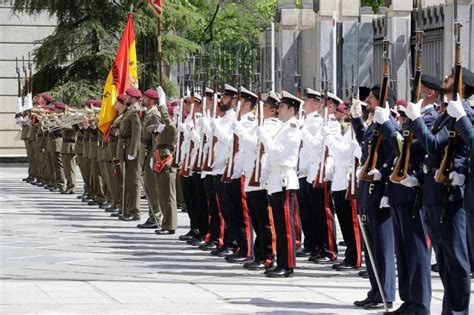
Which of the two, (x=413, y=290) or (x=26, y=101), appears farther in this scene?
(x=26, y=101)

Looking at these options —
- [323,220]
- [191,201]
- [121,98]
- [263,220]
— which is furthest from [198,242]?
[121,98]

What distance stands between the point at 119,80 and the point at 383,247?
1134cm

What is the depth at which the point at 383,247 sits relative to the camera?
426 inches

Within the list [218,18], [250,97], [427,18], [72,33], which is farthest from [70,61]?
[250,97]

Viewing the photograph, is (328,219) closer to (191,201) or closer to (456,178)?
(191,201)

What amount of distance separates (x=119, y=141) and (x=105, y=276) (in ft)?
23.0

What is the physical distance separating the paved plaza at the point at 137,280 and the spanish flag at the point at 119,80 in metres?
2.48

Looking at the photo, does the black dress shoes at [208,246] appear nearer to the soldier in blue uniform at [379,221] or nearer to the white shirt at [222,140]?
the white shirt at [222,140]

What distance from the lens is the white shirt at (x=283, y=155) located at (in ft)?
42.4

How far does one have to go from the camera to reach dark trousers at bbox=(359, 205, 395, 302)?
10758 mm

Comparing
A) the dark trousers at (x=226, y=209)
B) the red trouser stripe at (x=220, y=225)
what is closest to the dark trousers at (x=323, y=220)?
the dark trousers at (x=226, y=209)

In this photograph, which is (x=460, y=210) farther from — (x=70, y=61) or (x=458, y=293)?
(x=70, y=61)

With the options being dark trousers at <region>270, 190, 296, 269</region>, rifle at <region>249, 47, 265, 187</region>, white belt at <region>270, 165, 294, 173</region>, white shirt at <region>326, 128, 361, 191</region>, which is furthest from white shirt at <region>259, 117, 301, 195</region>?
white shirt at <region>326, 128, 361, 191</region>

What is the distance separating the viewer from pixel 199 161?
16047mm
